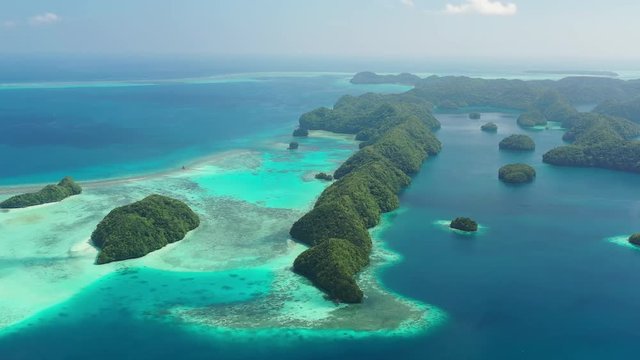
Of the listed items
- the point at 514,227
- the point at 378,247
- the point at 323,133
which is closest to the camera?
the point at 378,247

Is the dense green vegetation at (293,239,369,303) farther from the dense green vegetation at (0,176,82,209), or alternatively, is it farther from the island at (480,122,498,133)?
the island at (480,122,498,133)

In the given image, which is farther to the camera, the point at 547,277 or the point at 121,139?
the point at 121,139

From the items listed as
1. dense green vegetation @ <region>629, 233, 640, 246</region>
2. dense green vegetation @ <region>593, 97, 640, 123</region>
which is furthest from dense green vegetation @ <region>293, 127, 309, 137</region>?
dense green vegetation @ <region>593, 97, 640, 123</region>

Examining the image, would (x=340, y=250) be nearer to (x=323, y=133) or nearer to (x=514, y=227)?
(x=514, y=227)

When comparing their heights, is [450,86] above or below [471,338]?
above

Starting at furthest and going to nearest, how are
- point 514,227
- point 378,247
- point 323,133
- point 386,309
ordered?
point 323,133 < point 514,227 < point 378,247 < point 386,309

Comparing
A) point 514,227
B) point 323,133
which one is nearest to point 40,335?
point 514,227

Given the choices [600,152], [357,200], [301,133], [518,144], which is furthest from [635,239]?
[301,133]

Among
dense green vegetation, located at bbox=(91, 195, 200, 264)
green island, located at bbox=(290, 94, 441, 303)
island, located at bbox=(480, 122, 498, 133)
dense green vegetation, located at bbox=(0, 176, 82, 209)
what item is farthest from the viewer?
island, located at bbox=(480, 122, 498, 133)
